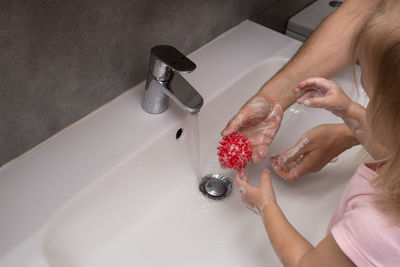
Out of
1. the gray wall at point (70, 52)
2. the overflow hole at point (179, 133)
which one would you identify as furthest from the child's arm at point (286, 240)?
the gray wall at point (70, 52)

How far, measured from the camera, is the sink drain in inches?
31.8

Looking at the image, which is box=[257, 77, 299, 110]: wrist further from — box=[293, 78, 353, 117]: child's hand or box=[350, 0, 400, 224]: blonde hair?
box=[350, 0, 400, 224]: blonde hair

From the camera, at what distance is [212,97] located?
83 cm

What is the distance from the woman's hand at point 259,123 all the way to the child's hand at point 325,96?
0.07m

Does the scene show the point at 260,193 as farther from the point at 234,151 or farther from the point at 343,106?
the point at 343,106

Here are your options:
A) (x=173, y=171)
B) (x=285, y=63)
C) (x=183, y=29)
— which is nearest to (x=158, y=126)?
A: (x=173, y=171)

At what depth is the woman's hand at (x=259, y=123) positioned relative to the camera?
0.76 metres

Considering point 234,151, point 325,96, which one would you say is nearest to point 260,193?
point 234,151

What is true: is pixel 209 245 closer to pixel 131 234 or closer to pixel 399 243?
pixel 131 234

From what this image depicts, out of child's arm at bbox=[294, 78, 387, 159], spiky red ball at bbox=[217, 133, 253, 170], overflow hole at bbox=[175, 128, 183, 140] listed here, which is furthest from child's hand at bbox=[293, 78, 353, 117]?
overflow hole at bbox=[175, 128, 183, 140]

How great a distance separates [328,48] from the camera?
87cm

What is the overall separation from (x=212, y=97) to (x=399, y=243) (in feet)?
1.43

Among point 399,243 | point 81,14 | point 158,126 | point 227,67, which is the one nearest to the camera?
point 399,243

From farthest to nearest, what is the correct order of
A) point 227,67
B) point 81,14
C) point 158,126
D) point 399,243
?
point 227,67 < point 158,126 < point 81,14 < point 399,243
